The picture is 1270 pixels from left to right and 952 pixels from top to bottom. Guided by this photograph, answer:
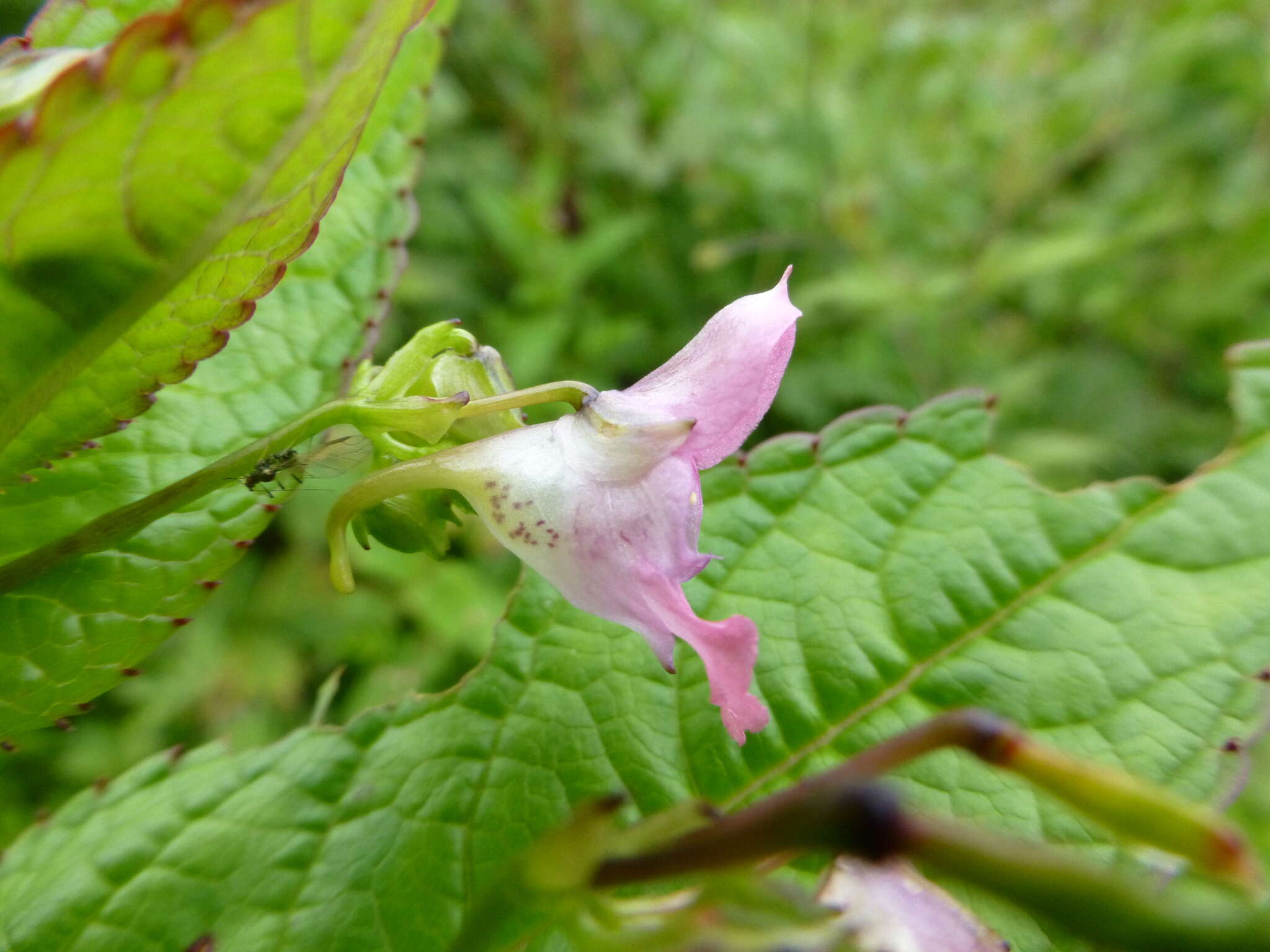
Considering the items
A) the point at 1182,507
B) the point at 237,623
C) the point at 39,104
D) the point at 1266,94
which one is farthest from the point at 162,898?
the point at 1266,94

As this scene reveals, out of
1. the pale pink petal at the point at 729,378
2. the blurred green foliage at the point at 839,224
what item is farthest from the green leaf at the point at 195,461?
the blurred green foliage at the point at 839,224

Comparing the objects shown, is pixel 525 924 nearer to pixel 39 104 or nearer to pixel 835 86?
pixel 39 104

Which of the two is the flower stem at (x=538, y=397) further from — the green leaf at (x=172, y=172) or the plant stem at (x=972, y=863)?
the plant stem at (x=972, y=863)

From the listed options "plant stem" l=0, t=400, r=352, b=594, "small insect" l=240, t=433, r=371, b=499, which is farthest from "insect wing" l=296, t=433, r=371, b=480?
"plant stem" l=0, t=400, r=352, b=594

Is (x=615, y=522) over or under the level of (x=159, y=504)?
under

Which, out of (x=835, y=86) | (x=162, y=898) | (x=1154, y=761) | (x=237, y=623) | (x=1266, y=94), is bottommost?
(x=1154, y=761)

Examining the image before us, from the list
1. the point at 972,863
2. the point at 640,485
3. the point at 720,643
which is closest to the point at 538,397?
the point at 640,485

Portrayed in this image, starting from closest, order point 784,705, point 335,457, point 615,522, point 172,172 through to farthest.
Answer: point 172,172
point 615,522
point 784,705
point 335,457

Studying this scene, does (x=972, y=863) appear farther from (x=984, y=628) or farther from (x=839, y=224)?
(x=839, y=224)
